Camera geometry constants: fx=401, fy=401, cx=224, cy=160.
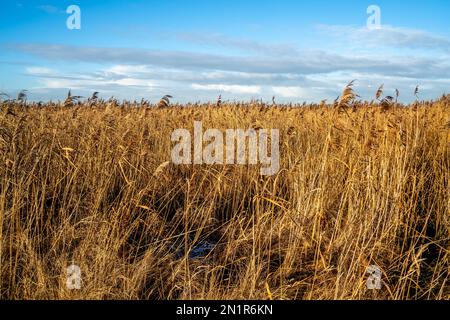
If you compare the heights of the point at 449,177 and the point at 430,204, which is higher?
the point at 449,177

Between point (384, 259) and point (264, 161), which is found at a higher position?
point (264, 161)

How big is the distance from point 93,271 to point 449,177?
331 centimetres

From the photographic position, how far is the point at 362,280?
2.58 m

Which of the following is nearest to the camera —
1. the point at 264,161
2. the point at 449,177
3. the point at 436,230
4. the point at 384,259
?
the point at 384,259

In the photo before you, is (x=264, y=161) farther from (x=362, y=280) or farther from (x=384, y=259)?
(x=362, y=280)

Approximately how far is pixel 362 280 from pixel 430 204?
6.07 ft

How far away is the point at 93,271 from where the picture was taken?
8.34 feet
